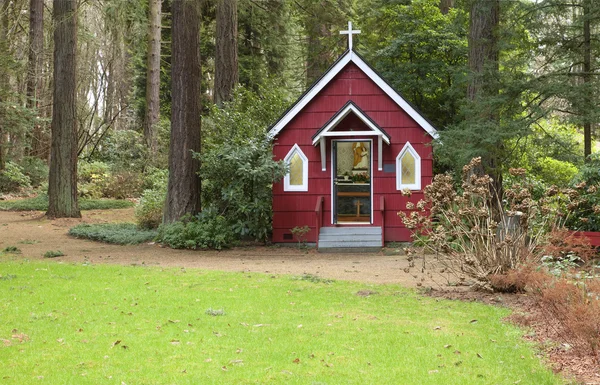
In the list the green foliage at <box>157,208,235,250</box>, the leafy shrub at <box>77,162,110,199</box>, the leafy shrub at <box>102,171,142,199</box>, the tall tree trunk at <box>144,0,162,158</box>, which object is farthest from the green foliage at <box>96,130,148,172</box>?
the green foliage at <box>157,208,235,250</box>

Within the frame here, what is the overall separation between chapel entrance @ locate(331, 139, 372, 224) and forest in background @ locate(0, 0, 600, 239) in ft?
7.14

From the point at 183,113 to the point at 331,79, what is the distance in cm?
377

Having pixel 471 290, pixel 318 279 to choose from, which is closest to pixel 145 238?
pixel 318 279

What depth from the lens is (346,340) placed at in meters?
7.16

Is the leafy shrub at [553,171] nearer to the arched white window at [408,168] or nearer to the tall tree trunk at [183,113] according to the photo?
the arched white window at [408,168]

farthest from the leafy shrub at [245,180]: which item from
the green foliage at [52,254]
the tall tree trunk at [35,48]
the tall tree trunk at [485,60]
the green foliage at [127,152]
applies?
the tall tree trunk at [35,48]

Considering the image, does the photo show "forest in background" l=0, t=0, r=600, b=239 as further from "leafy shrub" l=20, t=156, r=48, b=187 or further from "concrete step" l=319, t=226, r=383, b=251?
"concrete step" l=319, t=226, r=383, b=251

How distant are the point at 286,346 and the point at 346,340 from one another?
26.2 inches

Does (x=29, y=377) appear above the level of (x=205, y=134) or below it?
below

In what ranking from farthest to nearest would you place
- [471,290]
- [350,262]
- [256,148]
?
[256,148] < [350,262] < [471,290]

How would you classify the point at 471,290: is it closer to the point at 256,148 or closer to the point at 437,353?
the point at 437,353

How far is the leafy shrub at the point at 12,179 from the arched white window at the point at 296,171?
47.5 feet

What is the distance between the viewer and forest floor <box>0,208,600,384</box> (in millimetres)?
8955

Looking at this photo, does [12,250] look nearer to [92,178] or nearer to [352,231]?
[352,231]
